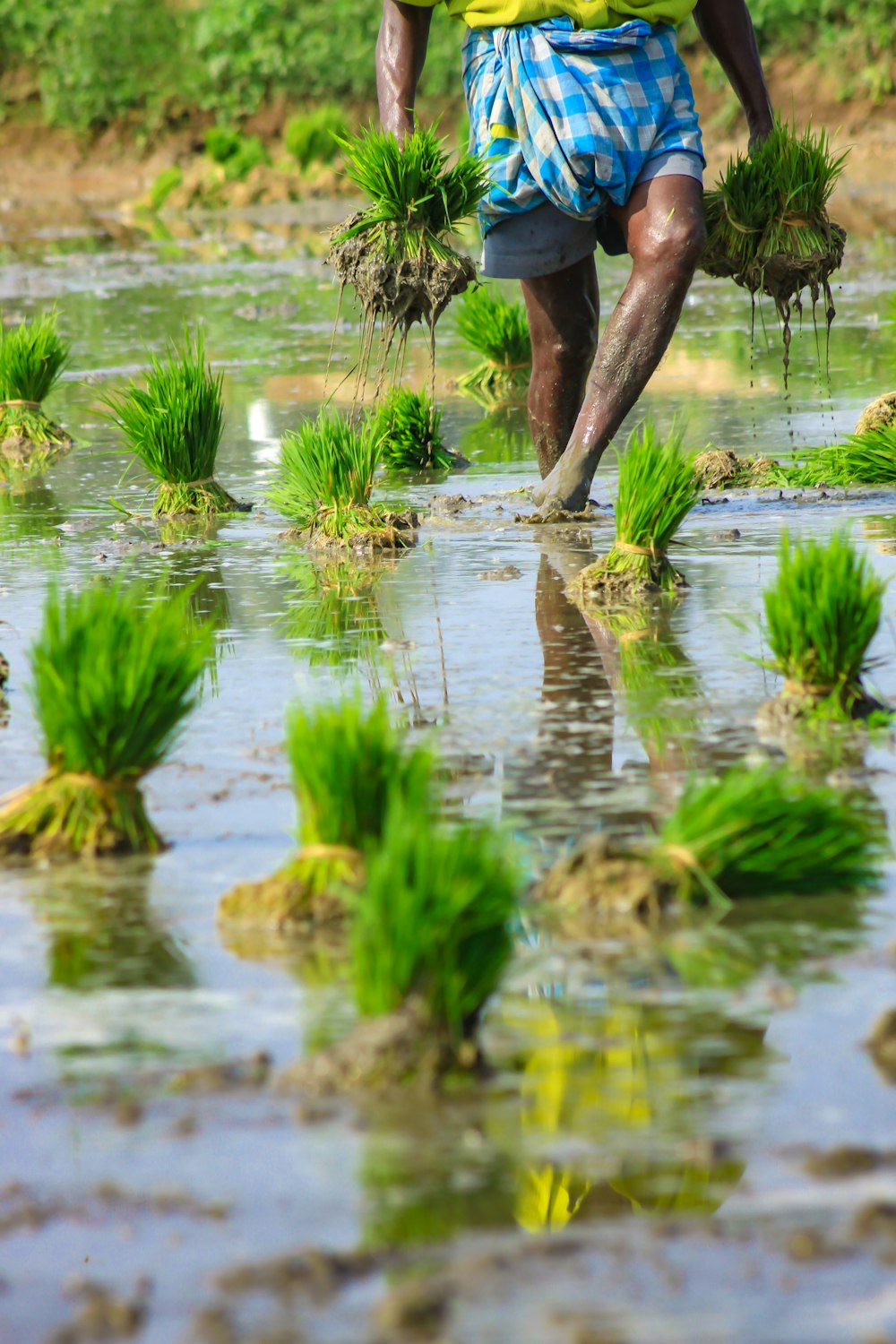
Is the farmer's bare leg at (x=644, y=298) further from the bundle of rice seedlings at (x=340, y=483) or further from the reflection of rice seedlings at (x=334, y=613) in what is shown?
the reflection of rice seedlings at (x=334, y=613)

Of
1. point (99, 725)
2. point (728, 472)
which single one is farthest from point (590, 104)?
point (99, 725)

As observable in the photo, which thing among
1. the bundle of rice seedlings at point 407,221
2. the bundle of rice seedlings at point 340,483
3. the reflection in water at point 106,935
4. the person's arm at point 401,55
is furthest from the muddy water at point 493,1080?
the person's arm at point 401,55

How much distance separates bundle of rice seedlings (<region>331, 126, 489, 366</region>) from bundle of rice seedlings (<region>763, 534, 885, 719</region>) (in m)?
2.02

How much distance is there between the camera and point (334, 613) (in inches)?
183

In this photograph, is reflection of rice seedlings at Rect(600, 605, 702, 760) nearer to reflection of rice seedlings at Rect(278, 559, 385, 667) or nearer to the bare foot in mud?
reflection of rice seedlings at Rect(278, 559, 385, 667)

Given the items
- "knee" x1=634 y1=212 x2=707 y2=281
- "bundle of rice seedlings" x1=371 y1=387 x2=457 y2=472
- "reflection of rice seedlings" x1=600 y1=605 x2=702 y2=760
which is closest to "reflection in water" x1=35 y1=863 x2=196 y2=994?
"reflection of rice seedlings" x1=600 y1=605 x2=702 y2=760

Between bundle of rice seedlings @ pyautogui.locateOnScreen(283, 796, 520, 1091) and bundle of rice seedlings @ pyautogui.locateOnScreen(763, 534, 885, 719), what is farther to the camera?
bundle of rice seedlings @ pyautogui.locateOnScreen(763, 534, 885, 719)

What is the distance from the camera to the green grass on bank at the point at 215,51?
23.6 m

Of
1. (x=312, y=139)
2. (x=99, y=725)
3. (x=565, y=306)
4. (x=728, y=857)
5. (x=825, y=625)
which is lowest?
(x=728, y=857)

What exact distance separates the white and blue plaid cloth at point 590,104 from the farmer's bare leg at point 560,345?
0.35 metres

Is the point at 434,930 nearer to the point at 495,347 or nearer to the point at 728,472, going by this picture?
the point at 728,472

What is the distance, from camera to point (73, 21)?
30.3m

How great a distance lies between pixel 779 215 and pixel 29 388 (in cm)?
359

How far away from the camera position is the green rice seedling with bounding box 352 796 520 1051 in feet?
7.18
